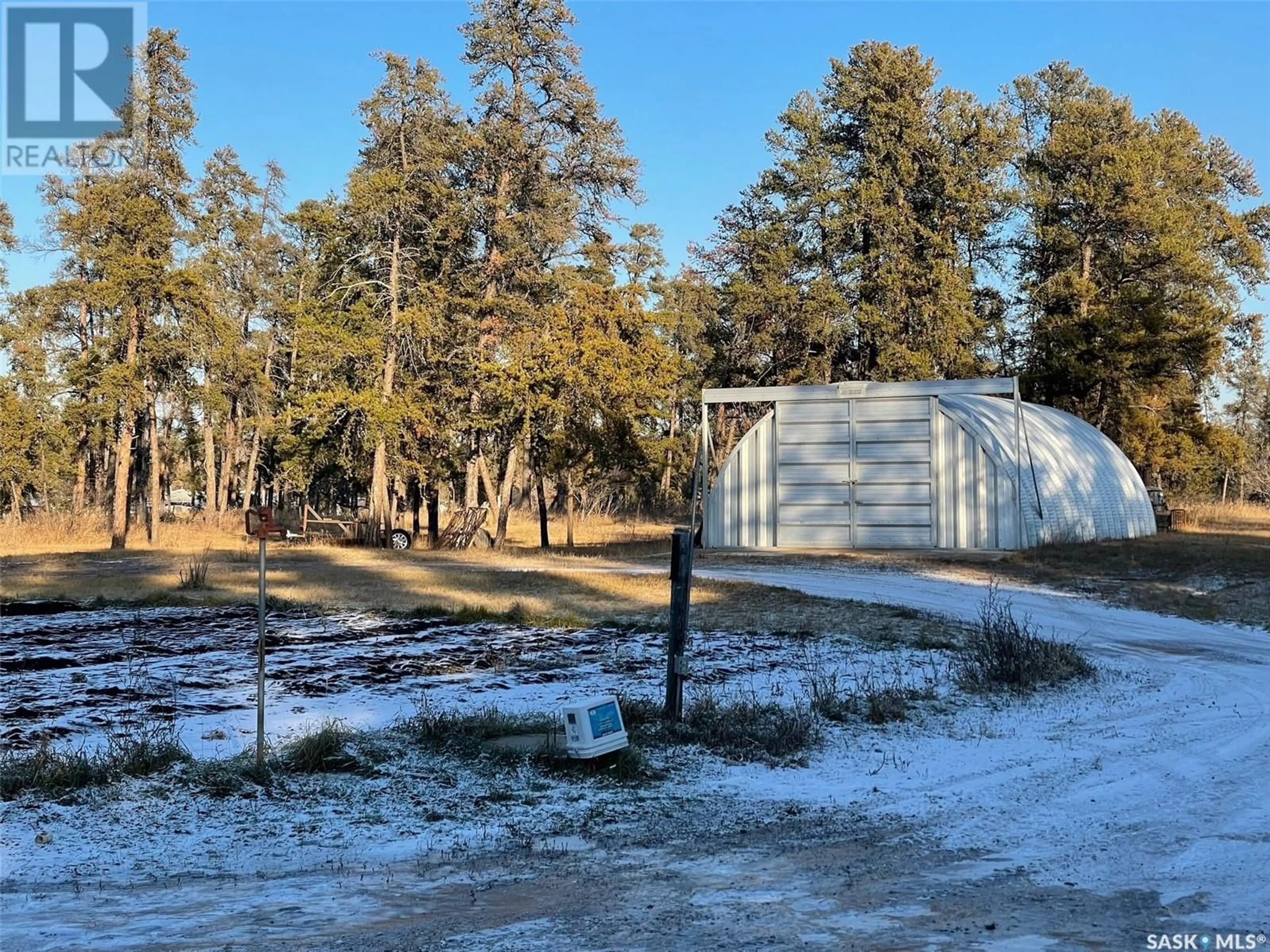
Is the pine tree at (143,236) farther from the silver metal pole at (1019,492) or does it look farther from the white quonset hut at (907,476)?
the silver metal pole at (1019,492)

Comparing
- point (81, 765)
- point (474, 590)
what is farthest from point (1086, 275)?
point (81, 765)

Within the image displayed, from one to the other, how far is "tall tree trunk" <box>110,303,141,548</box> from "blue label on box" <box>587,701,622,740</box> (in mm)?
28993

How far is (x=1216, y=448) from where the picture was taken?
122 ft

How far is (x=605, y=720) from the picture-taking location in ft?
22.1

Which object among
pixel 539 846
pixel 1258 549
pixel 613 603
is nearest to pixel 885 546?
pixel 1258 549

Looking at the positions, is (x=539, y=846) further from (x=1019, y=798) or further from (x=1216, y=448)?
(x=1216, y=448)

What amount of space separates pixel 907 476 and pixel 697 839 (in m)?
22.2

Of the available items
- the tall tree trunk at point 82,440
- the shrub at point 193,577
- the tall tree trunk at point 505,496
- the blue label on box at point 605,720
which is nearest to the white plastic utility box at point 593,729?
the blue label on box at point 605,720

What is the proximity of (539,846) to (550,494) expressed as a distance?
53.0 meters

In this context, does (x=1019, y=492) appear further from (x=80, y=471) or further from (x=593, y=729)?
(x=80, y=471)

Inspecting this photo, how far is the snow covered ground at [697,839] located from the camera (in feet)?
14.3

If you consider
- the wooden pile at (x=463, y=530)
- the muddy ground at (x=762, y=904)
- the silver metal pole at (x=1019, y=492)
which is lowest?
the muddy ground at (x=762, y=904)

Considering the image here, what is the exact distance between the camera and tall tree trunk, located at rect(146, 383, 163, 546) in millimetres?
33969

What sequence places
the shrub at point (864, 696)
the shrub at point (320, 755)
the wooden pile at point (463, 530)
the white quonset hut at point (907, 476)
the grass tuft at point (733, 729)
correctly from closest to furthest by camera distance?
the shrub at point (320, 755)
the grass tuft at point (733, 729)
the shrub at point (864, 696)
the white quonset hut at point (907, 476)
the wooden pile at point (463, 530)
